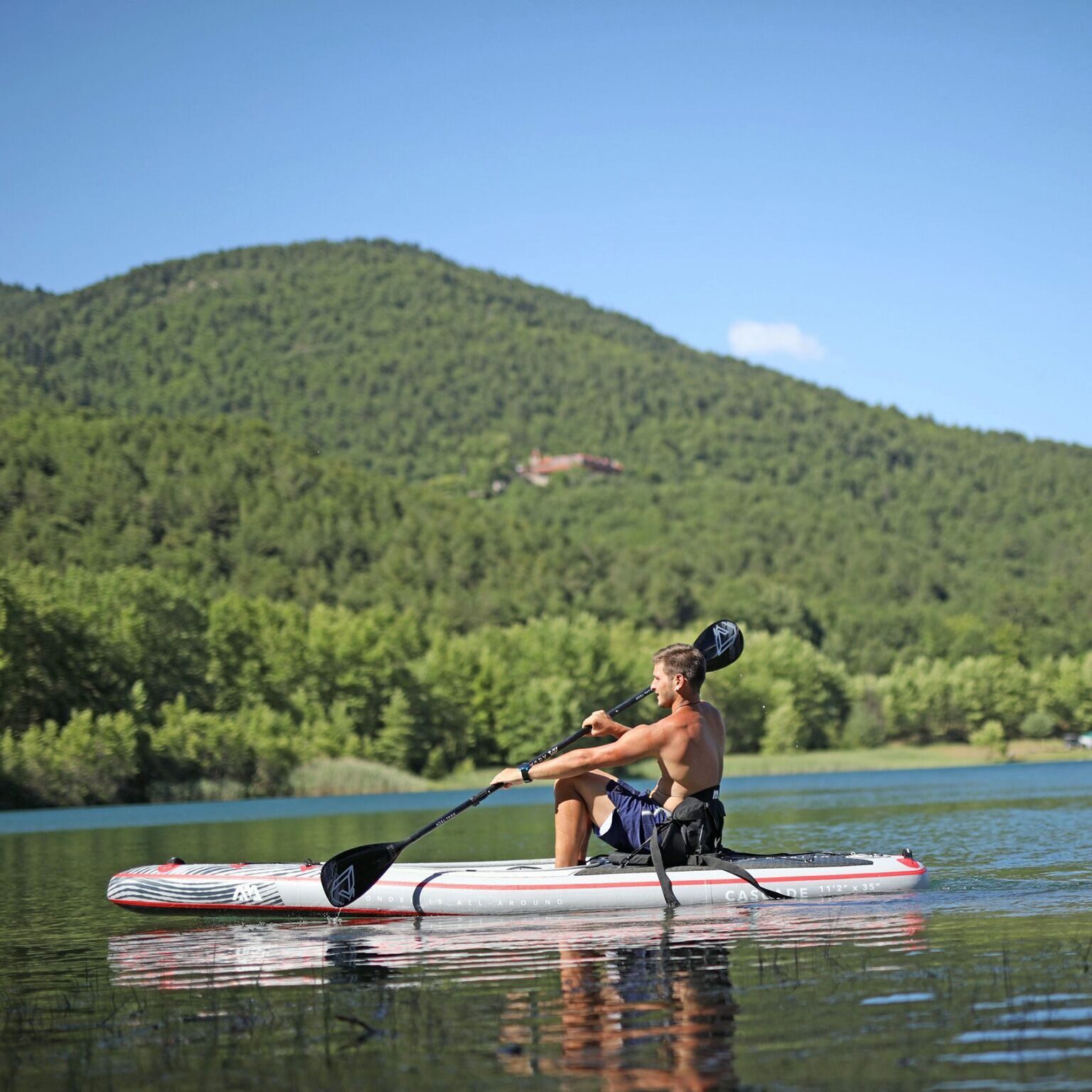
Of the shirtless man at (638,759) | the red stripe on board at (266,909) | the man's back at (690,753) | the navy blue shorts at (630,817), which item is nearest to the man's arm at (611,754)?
the shirtless man at (638,759)

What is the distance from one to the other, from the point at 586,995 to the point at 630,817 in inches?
191

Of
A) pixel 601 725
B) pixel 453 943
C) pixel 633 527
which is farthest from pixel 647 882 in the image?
pixel 633 527

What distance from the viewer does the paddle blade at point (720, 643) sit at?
16938 millimetres

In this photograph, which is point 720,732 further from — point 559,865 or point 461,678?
point 461,678

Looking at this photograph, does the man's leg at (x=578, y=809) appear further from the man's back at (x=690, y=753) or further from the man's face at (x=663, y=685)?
the man's face at (x=663, y=685)

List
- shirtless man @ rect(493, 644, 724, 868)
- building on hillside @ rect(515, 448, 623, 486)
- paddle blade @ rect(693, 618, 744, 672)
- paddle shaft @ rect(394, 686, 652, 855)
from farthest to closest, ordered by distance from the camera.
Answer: building on hillside @ rect(515, 448, 623, 486) < paddle blade @ rect(693, 618, 744, 672) < paddle shaft @ rect(394, 686, 652, 855) < shirtless man @ rect(493, 644, 724, 868)

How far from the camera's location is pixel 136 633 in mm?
76625

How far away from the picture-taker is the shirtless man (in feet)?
44.9

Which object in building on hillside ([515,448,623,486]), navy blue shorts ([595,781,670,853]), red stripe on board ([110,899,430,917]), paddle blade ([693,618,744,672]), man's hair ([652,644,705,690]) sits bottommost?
red stripe on board ([110,899,430,917])

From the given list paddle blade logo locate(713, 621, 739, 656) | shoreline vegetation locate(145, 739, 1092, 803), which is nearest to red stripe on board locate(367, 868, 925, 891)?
paddle blade logo locate(713, 621, 739, 656)

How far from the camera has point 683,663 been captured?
540 inches

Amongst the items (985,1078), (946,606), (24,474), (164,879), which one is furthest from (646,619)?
(985,1078)

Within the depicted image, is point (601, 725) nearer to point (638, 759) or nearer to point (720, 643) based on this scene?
point (638, 759)

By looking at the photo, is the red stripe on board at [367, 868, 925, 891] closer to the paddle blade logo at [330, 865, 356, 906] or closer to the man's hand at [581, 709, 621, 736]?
the paddle blade logo at [330, 865, 356, 906]
